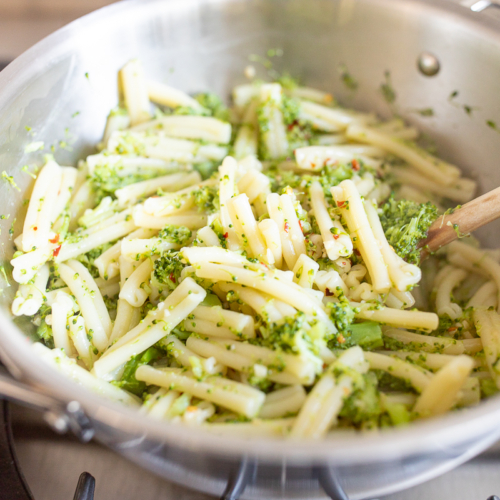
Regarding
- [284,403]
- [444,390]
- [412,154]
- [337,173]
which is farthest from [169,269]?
[412,154]

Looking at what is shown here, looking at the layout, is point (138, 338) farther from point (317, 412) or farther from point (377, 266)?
point (377, 266)

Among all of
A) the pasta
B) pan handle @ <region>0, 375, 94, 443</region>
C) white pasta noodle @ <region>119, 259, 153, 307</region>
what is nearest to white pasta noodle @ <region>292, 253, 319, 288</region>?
the pasta

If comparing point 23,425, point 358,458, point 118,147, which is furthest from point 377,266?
point 23,425

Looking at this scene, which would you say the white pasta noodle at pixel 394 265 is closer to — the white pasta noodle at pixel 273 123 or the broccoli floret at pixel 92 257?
the white pasta noodle at pixel 273 123

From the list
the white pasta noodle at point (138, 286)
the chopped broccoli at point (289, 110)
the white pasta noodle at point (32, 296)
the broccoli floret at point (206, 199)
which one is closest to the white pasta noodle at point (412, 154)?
the chopped broccoli at point (289, 110)

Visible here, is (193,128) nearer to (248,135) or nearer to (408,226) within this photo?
(248,135)

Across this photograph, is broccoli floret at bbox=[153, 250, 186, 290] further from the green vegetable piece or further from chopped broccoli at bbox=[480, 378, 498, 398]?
chopped broccoli at bbox=[480, 378, 498, 398]
